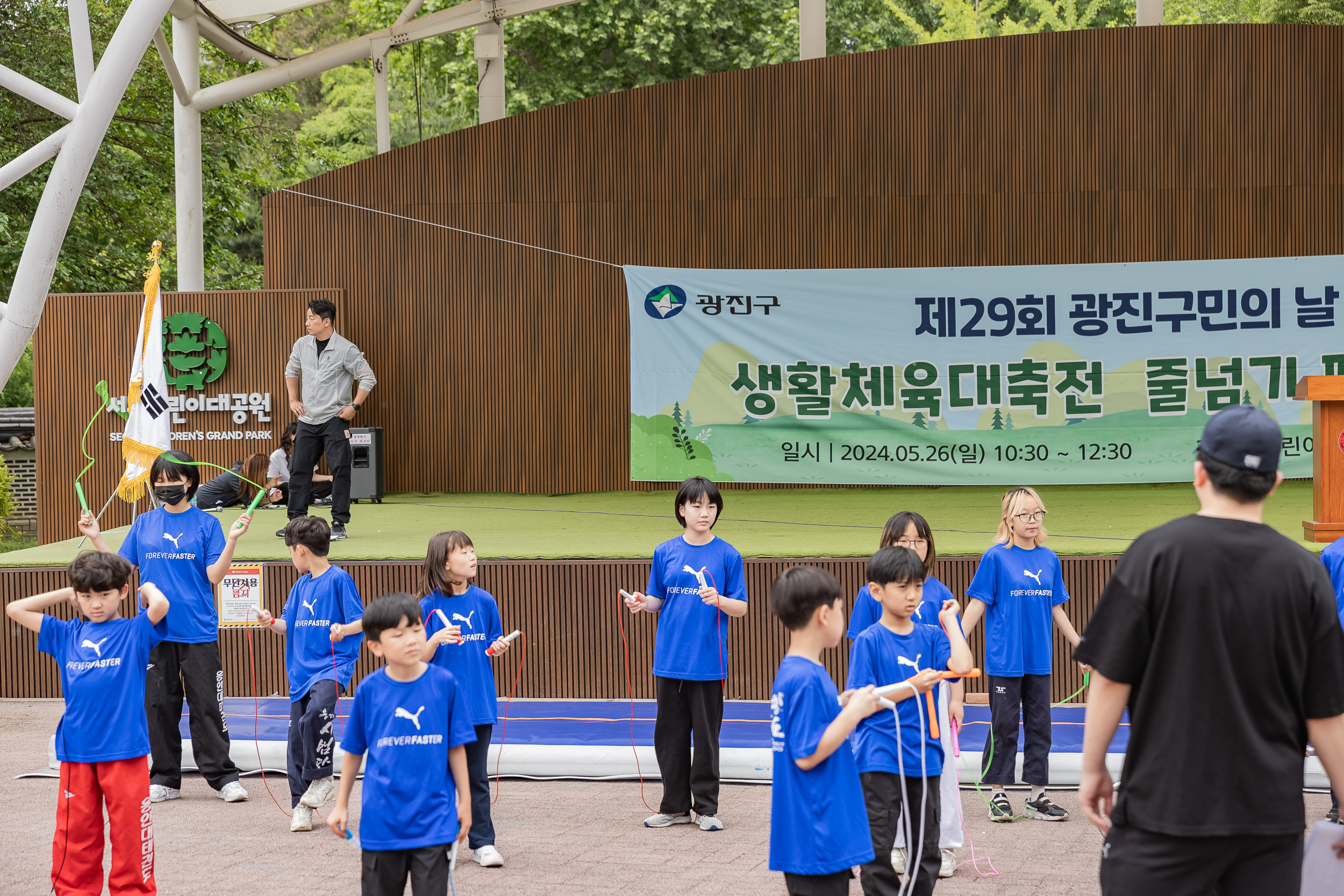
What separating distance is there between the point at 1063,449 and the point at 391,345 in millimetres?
6461

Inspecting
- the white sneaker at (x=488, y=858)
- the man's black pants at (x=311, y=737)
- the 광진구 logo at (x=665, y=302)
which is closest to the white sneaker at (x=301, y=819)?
the man's black pants at (x=311, y=737)

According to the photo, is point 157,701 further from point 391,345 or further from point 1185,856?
point 391,345

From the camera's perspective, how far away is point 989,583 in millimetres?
5215

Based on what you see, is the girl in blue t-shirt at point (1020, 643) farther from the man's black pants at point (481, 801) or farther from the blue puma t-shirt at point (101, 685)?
the blue puma t-shirt at point (101, 685)

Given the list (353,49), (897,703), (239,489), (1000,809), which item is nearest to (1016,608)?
(1000,809)

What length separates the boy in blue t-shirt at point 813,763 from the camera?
3.01m

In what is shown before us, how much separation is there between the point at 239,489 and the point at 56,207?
17.8 feet

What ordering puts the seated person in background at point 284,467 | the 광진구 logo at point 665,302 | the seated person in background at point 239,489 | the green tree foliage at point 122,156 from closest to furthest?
the 광진구 logo at point 665,302 < the seated person in background at point 239,489 < the seated person in background at point 284,467 < the green tree foliage at point 122,156

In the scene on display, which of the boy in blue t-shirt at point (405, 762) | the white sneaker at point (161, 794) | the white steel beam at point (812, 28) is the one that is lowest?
the white sneaker at point (161, 794)

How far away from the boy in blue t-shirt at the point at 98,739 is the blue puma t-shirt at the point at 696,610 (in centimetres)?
207

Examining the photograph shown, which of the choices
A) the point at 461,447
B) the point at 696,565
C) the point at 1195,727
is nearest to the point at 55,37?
the point at 461,447

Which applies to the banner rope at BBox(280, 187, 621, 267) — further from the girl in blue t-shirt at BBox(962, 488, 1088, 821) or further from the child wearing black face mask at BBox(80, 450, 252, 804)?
the girl in blue t-shirt at BBox(962, 488, 1088, 821)

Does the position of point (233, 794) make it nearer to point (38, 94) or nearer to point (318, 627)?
point (318, 627)

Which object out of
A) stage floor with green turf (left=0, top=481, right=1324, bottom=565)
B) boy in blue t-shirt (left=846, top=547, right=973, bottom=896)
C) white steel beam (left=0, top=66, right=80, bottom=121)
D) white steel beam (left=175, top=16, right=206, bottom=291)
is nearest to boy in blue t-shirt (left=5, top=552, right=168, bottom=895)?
boy in blue t-shirt (left=846, top=547, right=973, bottom=896)
